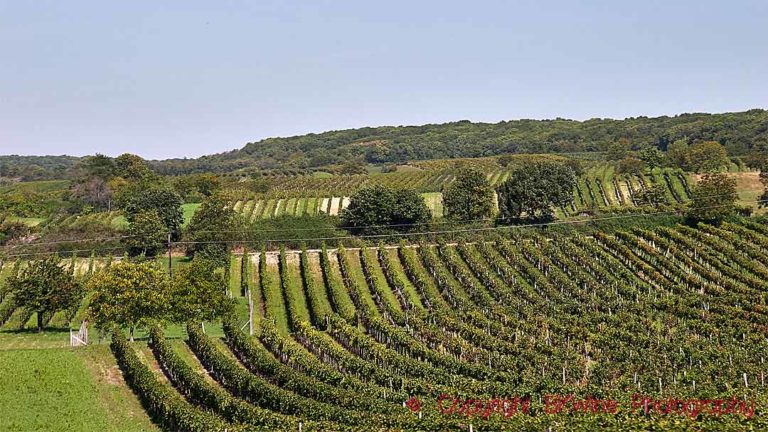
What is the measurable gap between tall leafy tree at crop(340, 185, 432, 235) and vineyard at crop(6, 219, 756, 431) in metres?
5.87

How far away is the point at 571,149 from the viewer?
198 meters

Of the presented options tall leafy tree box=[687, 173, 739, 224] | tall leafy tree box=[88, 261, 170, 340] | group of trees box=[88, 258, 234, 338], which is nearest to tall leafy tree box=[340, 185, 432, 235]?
group of trees box=[88, 258, 234, 338]

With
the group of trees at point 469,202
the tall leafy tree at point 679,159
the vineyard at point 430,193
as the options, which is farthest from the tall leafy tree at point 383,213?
the tall leafy tree at point 679,159

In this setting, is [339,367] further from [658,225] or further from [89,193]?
[89,193]

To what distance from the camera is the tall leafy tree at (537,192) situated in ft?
279

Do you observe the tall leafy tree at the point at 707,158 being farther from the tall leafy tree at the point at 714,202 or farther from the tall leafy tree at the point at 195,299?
the tall leafy tree at the point at 195,299

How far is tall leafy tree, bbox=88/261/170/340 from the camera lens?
155ft

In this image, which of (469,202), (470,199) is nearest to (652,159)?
(470,199)

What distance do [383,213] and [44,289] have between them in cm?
3941

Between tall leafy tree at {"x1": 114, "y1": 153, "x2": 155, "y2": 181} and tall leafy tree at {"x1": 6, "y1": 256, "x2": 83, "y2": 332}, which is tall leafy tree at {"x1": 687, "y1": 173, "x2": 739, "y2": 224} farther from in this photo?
tall leafy tree at {"x1": 114, "y1": 153, "x2": 155, "y2": 181}

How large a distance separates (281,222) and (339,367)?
40248 millimetres

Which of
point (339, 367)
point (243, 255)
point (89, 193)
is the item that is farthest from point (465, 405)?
point (89, 193)

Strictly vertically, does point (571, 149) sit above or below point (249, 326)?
above

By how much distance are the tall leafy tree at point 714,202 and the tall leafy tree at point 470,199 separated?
24.6 m
